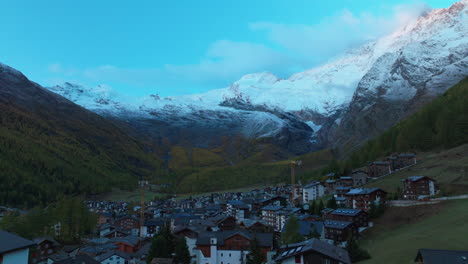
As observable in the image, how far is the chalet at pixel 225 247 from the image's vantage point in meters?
54.6

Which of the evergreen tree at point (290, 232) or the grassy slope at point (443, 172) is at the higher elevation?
the grassy slope at point (443, 172)

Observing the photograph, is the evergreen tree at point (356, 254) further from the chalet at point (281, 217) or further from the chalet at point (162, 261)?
the chalet at point (281, 217)

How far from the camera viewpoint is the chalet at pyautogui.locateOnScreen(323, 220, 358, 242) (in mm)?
54200

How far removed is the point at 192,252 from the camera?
5806cm

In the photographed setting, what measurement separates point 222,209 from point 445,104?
7486 cm

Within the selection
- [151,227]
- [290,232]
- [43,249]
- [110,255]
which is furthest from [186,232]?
[151,227]

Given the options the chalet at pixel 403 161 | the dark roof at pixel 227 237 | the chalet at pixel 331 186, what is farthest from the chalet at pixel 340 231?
the chalet at pixel 403 161

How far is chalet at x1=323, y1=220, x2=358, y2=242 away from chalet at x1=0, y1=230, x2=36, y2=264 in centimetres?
4206

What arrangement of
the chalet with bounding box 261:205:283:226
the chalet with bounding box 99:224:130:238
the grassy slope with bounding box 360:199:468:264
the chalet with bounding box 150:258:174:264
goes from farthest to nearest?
the chalet with bounding box 99:224:130:238 < the chalet with bounding box 261:205:283:226 < the chalet with bounding box 150:258:174:264 < the grassy slope with bounding box 360:199:468:264

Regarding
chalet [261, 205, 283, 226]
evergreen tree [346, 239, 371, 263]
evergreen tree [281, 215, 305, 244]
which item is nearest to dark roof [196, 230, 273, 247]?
evergreen tree [281, 215, 305, 244]

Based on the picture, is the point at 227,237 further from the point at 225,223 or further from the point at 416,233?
the point at 416,233

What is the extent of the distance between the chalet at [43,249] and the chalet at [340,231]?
136ft

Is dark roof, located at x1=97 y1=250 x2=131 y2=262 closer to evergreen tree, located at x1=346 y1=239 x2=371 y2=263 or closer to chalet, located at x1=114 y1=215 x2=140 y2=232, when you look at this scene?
chalet, located at x1=114 y1=215 x2=140 y2=232

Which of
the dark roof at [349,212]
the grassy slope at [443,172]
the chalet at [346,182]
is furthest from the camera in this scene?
the chalet at [346,182]
